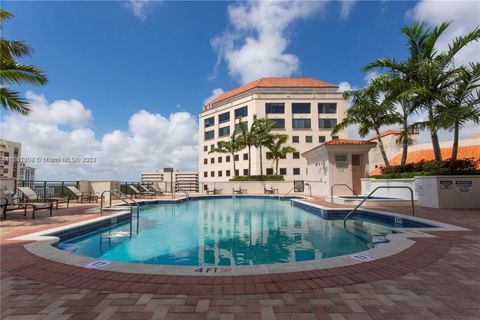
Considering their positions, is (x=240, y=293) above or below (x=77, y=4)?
below

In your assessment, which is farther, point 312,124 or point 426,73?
point 312,124

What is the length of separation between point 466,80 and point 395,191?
6.14 m

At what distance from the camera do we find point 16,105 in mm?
8695

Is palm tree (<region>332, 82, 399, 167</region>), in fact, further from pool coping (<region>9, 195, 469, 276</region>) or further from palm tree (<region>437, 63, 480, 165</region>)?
pool coping (<region>9, 195, 469, 276</region>)

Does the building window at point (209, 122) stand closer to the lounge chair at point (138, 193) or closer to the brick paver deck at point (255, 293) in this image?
the lounge chair at point (138, 193)

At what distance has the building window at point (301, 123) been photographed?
143 ft

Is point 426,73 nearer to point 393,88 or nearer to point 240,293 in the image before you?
point 393,88

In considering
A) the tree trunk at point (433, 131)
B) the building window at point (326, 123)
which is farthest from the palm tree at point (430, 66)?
the building window at point (326, 123)

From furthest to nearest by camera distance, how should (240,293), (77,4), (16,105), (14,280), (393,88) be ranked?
(393,88), (77,4), (16,105), (14,280), (240,293)

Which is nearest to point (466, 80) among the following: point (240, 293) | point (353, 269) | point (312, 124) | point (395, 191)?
point (395, 191)

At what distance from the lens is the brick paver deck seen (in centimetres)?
245

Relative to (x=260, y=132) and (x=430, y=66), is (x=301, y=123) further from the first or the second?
(x=430, y=66)

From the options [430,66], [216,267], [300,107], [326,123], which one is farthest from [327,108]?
[216,267]

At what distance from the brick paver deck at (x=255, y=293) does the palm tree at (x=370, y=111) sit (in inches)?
538
